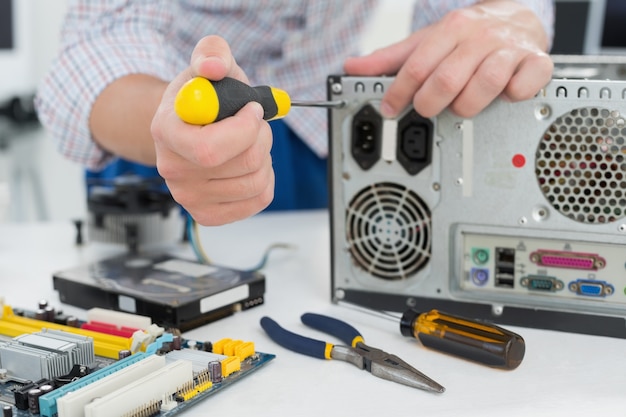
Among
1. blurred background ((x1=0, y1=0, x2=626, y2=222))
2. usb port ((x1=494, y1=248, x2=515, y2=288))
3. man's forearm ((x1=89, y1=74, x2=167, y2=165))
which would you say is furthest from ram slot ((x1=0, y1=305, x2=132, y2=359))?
blurred background ((x1=0, y1=0, x2=626, y2=222))

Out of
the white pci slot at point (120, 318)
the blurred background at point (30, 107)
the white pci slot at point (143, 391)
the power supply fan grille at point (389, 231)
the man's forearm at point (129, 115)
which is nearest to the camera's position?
the white pci slot at point (143, 391)

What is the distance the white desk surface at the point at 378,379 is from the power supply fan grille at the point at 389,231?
0.23 feet

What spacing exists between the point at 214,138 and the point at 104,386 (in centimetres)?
22

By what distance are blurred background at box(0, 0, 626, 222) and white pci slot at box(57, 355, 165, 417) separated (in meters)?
1.88

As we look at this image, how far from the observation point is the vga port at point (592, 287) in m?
0.84

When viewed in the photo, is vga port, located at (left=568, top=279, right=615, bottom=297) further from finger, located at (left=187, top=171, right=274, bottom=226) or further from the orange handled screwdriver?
finger, located at (left=187, top=171, right=274, bottom=226)

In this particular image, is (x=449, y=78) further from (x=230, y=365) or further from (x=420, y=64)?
(x=230, y=365)

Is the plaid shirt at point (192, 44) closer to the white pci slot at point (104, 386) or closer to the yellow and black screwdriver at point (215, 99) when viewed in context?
the yellow and black screwdriver at point (215, 99)

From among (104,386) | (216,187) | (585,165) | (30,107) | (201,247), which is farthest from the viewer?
(30,107)

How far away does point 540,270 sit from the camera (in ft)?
2.81

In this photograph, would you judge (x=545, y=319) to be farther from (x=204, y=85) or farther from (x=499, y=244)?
(x=204, y=85)

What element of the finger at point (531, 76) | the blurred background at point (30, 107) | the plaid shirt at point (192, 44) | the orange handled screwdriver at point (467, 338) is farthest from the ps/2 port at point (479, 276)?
the blurred background at point (30, 107)

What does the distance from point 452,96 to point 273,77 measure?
2.17 ft

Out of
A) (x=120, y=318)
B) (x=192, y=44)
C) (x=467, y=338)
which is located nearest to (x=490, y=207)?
(x=467, y=338)
